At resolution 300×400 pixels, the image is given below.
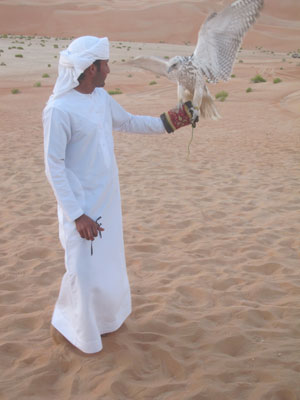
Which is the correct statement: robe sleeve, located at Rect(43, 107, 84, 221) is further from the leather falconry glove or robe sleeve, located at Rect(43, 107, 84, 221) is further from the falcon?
the falcon

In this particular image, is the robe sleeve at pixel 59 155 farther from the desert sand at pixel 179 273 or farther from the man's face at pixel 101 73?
the desert sand at pixel 179 273

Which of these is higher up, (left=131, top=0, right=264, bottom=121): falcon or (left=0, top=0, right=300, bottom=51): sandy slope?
(left=0, top=0, right=300, bottom=51): sandy slope

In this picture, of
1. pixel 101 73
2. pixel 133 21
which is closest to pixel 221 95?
pixel 101 73

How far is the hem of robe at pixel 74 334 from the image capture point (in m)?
2.54

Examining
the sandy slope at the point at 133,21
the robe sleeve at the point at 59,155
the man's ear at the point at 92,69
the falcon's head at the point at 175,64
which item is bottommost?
the robe sleeve at the point at 59,155

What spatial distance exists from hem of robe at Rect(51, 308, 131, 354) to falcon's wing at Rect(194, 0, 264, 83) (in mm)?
1899

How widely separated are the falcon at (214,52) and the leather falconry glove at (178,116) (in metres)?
0.48

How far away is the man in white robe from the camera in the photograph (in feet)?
7.53

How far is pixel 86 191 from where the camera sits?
247 cm

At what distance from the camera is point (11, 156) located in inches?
301

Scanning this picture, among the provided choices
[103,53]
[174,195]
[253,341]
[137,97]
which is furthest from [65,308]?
[137,97]

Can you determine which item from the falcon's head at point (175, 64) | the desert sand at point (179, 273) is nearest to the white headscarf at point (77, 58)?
the falcon's head at point (175, 64)

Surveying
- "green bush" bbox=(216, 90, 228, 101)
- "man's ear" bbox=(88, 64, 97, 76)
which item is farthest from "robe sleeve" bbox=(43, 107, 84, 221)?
"green bush" bbox=(216, 90, 228, 101)

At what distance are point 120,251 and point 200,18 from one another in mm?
57840
